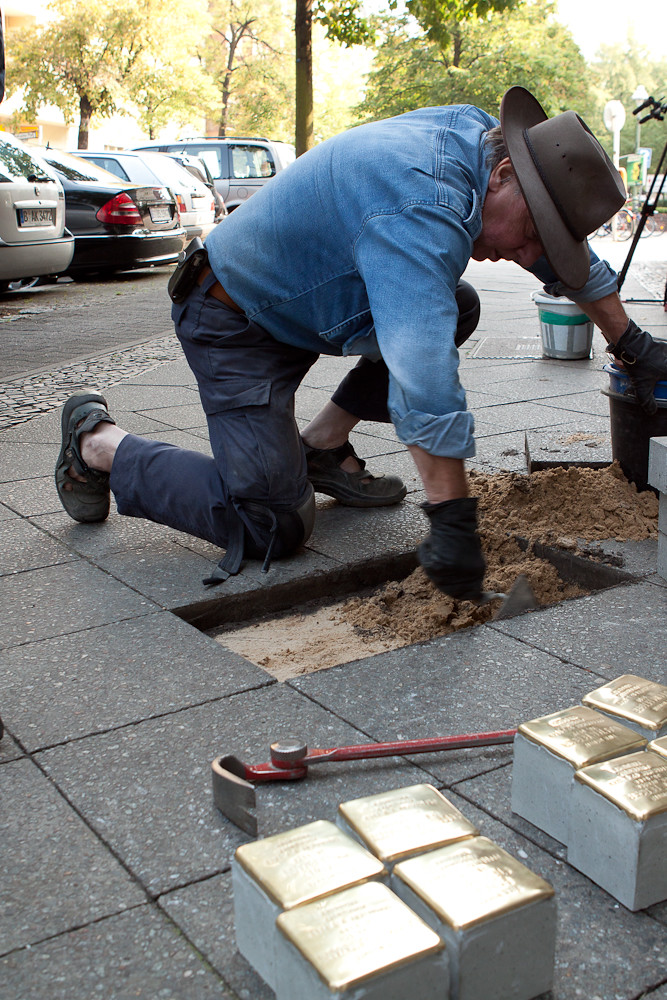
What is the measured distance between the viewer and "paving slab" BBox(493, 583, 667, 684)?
2.32 meters

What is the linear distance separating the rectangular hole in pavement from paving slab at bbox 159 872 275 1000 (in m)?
1.00

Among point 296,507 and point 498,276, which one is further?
point 498,276

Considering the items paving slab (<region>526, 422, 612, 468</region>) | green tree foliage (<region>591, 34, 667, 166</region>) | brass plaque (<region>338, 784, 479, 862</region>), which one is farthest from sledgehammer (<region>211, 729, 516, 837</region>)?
green tree foliage (<region>591, 34, 667, 166</region>)

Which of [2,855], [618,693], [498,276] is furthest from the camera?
[498,276]

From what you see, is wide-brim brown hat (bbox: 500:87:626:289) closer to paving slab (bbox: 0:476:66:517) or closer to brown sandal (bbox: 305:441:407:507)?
brown sandal (bbox: 305:441:407:507)

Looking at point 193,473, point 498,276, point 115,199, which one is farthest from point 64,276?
point 193,473

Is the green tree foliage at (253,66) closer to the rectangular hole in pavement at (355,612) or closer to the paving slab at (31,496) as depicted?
the paving slab at (31,496)

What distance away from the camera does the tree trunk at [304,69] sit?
16078 millimetres

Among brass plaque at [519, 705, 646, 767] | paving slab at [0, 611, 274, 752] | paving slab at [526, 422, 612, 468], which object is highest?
brass plaque at [519, 705, 646, 767]

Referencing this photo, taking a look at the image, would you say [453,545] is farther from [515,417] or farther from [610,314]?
[515,417]

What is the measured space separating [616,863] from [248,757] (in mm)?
783

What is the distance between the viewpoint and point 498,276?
14953 mm

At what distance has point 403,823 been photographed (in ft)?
4.87

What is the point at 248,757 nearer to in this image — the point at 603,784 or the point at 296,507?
the point at 603,784
